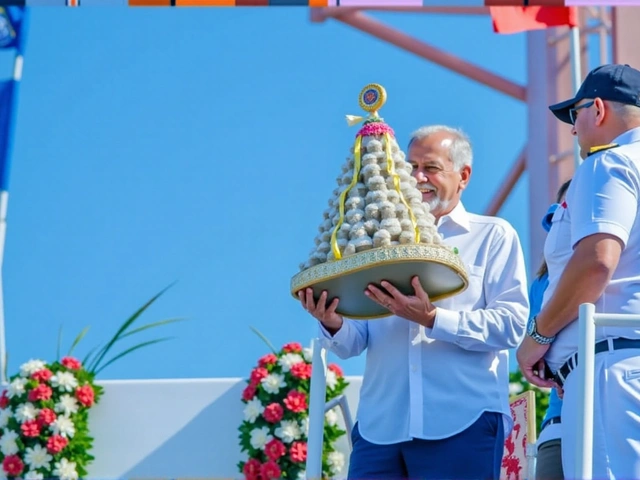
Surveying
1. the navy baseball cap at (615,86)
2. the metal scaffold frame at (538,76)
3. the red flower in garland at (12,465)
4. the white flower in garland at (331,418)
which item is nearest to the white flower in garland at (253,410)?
the white flower in garland at (331,418)

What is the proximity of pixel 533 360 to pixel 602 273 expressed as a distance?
37 cm

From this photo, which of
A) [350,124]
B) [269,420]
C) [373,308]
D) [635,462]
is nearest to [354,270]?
[373,308]

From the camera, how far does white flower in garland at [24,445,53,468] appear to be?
621 centimetres

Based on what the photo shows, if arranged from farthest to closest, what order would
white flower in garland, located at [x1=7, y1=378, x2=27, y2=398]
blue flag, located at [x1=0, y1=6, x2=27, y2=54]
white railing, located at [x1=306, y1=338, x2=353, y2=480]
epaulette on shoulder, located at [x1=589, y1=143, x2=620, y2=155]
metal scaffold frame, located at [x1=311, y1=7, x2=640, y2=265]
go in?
metal scaffold frame, located at [x1=311, y1=7, x2=640, y2=265], blue flag, located at [x1=0, y1=6, x2=27, y2=54], white flower in garland, located at [x1=7, y1=378, x2=27, y2=398], white railing, located at [x1=306, y1=338, x2=353, y2=480], epaulette on shoulder, located at [x1=589, y1=143, x2=620, y2=155]

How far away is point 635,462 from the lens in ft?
9.79

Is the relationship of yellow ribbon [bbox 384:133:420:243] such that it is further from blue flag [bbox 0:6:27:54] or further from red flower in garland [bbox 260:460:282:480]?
blue flag [bbox 0:6:27:54]

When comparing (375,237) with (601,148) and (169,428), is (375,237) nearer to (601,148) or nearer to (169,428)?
(601,148)

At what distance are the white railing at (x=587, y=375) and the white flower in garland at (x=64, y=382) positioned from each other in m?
3.91

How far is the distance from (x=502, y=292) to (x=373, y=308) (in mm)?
424

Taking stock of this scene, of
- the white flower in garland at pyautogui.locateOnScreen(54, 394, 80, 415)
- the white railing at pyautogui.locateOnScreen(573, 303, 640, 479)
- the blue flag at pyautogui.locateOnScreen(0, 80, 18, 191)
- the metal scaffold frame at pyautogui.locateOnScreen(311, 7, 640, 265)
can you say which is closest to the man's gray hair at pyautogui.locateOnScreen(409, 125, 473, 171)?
→ the white railing at pyautogui.locateOnScreen(573, 303, 640, 479)

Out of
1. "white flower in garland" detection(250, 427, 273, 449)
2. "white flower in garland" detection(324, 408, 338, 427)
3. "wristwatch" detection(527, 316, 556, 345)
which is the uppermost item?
"white flower in garland" detection(324, 408, 338, 427)

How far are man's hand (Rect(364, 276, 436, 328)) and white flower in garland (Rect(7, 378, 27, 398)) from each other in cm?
329

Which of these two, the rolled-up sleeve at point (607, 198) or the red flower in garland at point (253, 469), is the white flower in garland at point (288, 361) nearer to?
the red flower in garland at point (253, 469)

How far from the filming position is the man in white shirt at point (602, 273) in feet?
9.98
